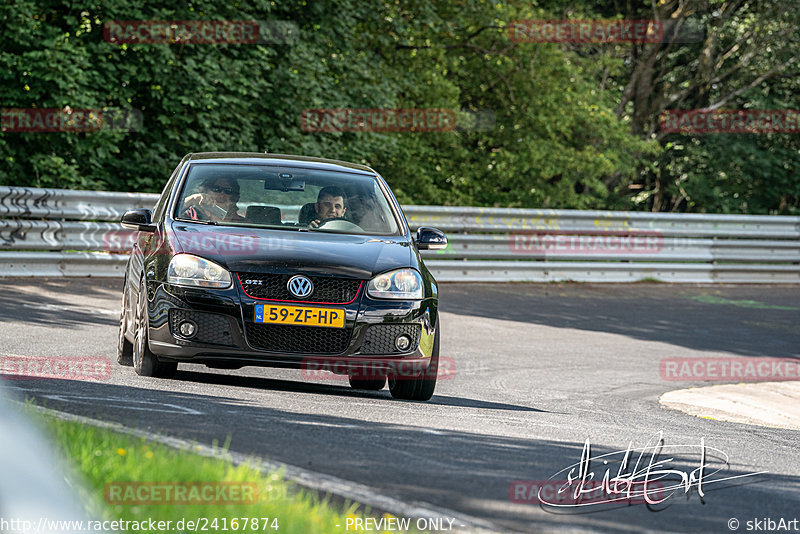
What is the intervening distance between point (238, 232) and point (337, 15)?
15.0 metres

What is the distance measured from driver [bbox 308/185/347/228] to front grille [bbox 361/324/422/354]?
1136 millimetres

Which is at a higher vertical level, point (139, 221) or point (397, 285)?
point (139, 221)

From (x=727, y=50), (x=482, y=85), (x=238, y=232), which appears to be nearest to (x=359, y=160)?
(x=482, y=85)

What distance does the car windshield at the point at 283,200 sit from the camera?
8.41m

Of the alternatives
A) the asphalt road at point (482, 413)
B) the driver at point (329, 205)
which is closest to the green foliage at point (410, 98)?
the asphalt road at point (482, 413)

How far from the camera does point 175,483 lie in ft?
14.6

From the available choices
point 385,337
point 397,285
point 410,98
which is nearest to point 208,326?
point 385,337

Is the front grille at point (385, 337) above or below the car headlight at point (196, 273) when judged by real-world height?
below

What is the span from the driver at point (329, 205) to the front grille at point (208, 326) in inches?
50.0

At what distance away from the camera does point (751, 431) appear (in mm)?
8164

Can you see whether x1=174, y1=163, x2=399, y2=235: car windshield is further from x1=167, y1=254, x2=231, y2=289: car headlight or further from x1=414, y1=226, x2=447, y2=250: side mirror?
x1=167, y1=254, x2=231, y2=289: car headlight

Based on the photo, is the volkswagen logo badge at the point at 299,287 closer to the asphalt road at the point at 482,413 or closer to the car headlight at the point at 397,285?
the car headlight at the point at 397,285

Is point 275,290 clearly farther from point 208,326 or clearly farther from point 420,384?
point 420,384

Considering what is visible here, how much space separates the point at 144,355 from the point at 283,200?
164 centimetres
